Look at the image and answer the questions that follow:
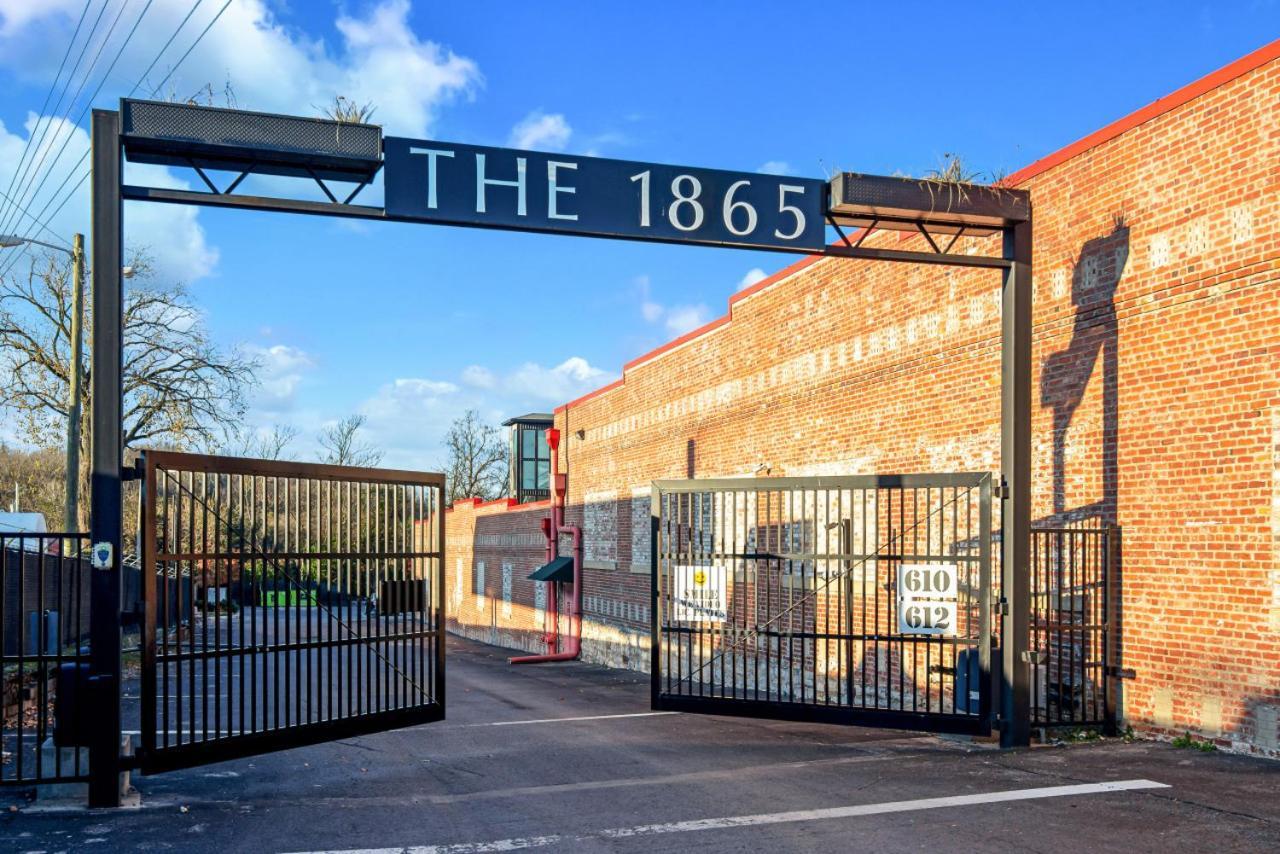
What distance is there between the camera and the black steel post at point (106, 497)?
8508mm

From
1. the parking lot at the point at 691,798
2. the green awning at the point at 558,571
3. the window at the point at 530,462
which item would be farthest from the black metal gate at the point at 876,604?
the window at the point at 530,462

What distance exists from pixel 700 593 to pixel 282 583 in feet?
15.2

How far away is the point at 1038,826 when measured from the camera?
770 centimetres

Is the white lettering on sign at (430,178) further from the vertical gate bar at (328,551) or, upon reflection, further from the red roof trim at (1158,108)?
the red roof trim at (1158,108)

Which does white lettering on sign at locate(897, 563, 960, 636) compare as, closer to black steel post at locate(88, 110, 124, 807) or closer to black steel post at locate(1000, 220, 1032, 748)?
black steel post at locate(1000, 220, 1032, 748)

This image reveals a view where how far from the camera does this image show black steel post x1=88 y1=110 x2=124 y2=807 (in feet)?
27.9

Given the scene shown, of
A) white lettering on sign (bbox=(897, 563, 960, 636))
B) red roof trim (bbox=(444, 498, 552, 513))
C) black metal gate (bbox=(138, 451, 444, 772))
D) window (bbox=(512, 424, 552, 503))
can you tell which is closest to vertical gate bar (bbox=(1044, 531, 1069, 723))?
white lettering on sign (bbox=(897, 563, 960, 636))

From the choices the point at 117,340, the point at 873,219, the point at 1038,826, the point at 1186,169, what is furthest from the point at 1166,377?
the point at 117,340

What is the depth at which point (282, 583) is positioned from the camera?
993 cm

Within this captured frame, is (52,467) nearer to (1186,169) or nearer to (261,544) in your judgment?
(261,544)

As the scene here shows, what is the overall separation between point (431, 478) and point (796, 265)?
9742 mm

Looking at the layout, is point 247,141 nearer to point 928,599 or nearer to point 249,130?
point 249,130

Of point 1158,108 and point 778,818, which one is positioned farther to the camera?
point 1158,108

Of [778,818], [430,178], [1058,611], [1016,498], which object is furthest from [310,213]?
[1058,611]
